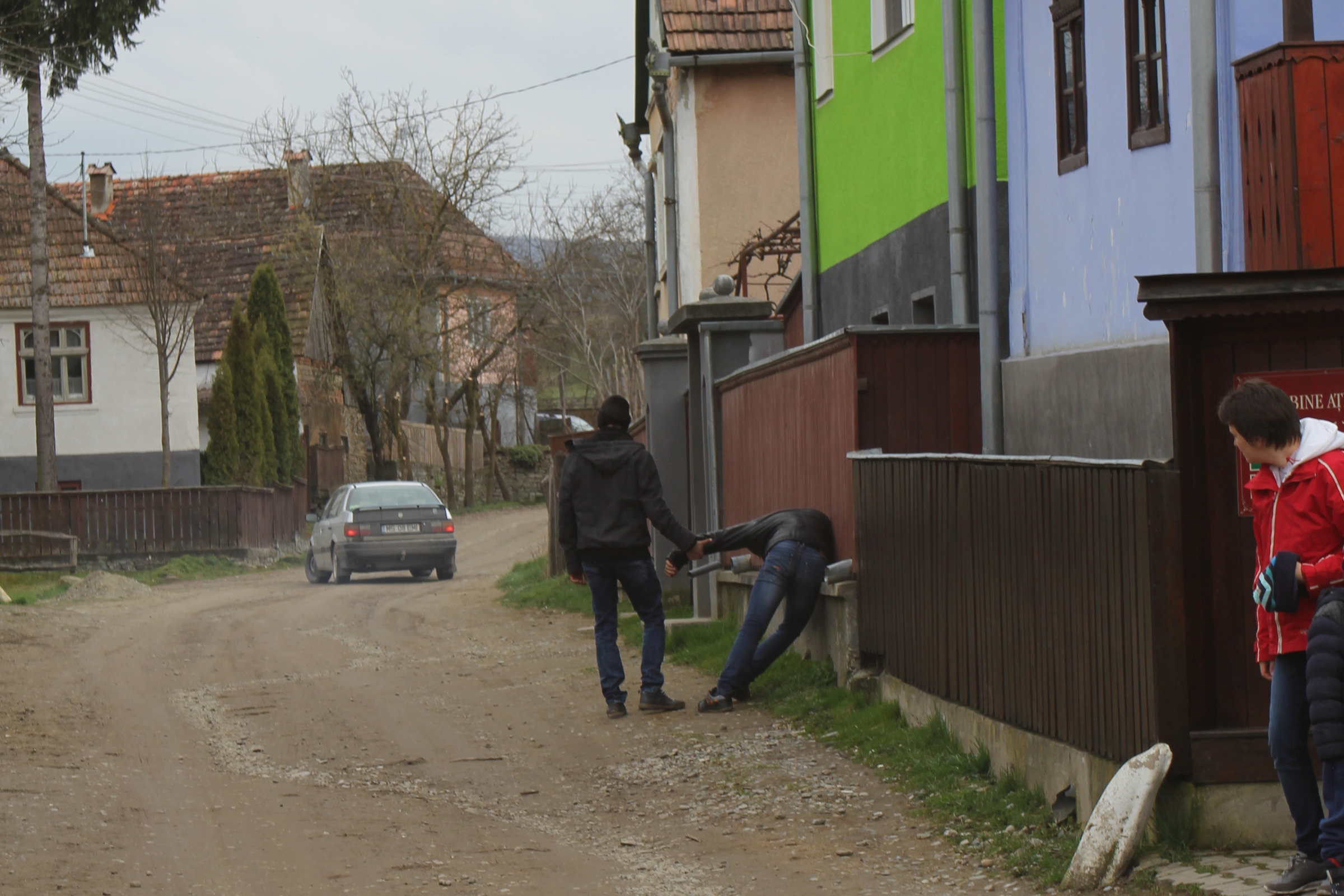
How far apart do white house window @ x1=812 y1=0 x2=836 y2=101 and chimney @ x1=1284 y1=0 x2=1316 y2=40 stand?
8097 millimetres

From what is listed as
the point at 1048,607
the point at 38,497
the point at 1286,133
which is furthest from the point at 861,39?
the point at 38,497

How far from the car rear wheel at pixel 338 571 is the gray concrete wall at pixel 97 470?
34.7 feet

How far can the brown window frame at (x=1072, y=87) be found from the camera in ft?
33.8

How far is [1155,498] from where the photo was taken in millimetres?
5566

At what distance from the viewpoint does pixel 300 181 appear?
44.3 metres

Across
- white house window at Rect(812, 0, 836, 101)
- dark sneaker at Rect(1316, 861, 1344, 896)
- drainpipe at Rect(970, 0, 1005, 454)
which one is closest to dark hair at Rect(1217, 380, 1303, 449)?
dark sneaker at Rect(1316, 861, 1344, 896)

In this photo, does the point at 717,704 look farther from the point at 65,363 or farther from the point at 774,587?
the point at 65,363

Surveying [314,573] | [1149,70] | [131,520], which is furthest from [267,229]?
[1149,70]

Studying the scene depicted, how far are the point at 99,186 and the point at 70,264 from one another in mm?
9023

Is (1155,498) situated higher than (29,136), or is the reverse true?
(29,136)

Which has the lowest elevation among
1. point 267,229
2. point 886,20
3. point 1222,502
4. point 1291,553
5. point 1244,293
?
point 1291,553

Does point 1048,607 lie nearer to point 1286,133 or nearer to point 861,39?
point 1286,133

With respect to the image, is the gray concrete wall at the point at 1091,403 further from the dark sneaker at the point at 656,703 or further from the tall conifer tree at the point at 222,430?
the tall conifer tree at the point at 222,430

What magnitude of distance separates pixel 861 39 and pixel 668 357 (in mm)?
3409
